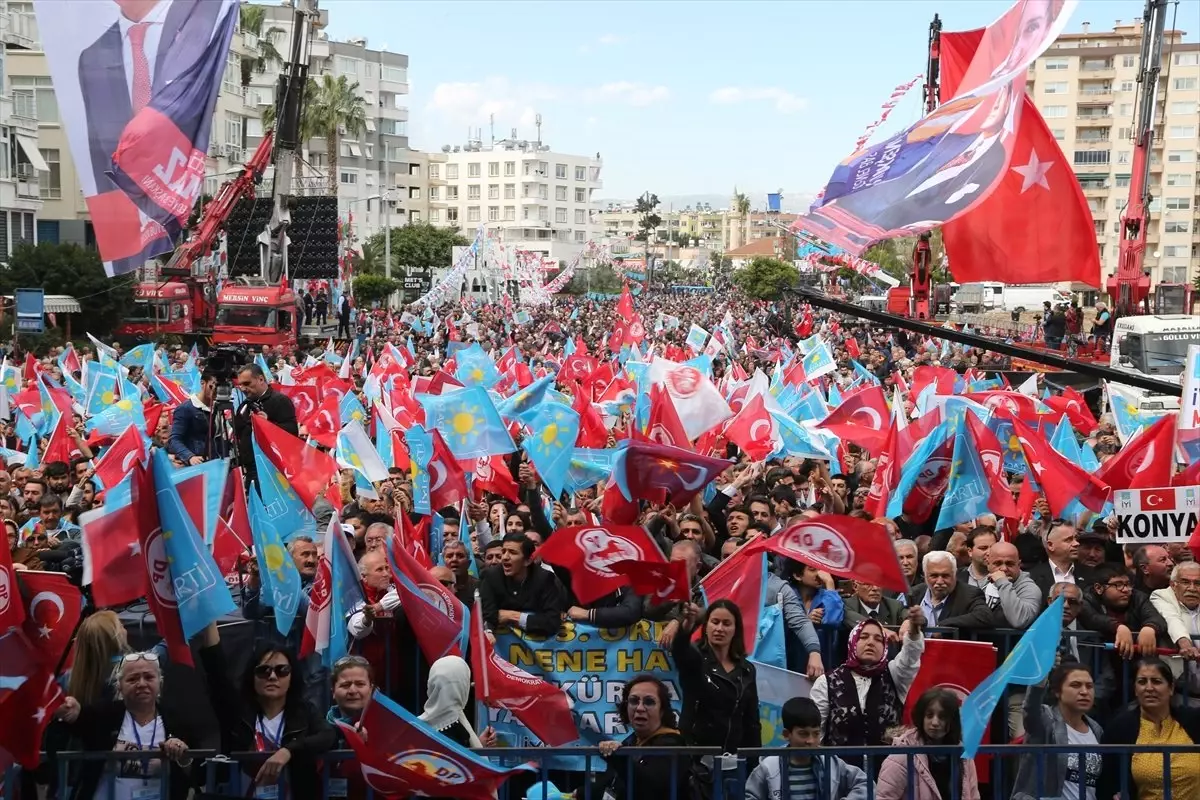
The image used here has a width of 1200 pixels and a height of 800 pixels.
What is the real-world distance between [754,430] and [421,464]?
12.4 ft

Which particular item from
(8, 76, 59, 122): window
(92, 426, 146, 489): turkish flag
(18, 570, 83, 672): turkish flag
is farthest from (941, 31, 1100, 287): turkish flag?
(8, 76, 59, 122): window

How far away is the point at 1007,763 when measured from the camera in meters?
6.31

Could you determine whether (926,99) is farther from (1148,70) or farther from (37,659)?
(37,659)

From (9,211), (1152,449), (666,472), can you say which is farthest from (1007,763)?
(9,211)

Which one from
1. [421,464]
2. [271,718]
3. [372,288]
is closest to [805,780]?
[271,718]

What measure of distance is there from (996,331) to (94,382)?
95.1ft

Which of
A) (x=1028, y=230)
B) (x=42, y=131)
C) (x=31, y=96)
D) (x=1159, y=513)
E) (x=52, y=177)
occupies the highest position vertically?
(x=31, y=96)

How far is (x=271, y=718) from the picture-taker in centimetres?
602

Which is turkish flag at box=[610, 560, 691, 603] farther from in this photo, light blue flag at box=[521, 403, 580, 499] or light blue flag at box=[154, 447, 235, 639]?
light blue flag at box=[521, 403, 580, 499]

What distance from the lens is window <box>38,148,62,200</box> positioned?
54.1 meters

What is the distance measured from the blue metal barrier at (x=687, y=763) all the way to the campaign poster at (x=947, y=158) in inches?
200

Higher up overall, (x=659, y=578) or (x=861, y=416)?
(x=861, y=416)

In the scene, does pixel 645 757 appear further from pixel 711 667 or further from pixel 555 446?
pixel 555 446

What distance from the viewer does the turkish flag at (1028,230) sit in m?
14.1
